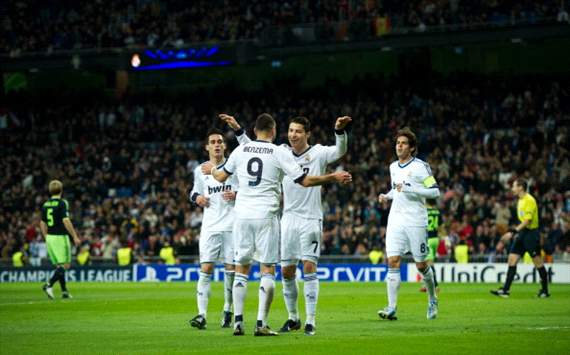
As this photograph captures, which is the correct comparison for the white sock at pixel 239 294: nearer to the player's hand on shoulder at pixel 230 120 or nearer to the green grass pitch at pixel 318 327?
the green grass pitch at pixel 318 327

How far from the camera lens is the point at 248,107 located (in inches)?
1927

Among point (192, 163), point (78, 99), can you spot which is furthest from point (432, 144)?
point (78, 99)

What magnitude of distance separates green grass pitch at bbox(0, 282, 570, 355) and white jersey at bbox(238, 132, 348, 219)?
1661mm

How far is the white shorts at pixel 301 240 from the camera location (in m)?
13.6

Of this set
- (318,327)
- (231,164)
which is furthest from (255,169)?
(318,327)

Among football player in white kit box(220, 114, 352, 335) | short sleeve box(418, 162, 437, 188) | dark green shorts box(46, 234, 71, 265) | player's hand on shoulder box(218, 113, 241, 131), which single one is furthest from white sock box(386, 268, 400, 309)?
dark green shorts box(46, 234, 71, 265)

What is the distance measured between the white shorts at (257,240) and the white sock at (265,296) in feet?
0.77

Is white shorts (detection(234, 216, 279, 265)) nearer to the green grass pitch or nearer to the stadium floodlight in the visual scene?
the green grass pitch

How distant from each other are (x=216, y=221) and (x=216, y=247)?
0.40m

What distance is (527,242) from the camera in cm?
2194

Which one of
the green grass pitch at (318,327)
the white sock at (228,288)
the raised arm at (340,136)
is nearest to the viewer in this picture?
the green grass pitch at (318,327)

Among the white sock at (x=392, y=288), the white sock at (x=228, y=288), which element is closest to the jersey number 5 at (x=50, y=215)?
the white sock at (x=228, y=288)

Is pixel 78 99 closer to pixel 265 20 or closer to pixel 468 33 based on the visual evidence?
pixel 265 20

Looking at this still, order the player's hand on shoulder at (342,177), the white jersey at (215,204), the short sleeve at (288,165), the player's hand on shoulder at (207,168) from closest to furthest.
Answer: the player's hand on shoulder at (342,177), the short sleeve at (288,165), the player's hand on shoulder at (207,168), the white jersey at (215,204)
